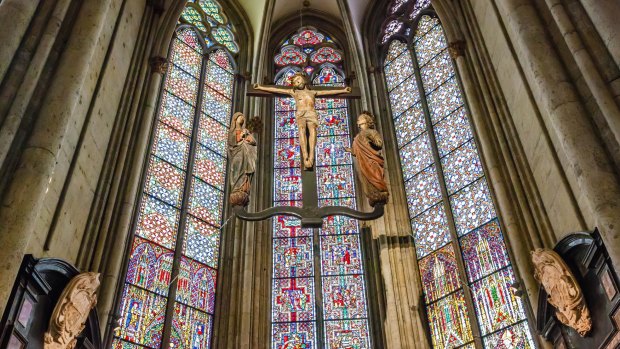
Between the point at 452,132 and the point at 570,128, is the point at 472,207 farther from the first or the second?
the point at 570,128

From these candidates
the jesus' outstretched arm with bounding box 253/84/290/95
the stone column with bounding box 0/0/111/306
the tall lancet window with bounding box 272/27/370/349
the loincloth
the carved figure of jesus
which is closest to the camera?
the stone column with bounding box 0/0/111/306

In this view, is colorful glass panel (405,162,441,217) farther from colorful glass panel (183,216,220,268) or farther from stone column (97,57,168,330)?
stone column (97,57,168,330)

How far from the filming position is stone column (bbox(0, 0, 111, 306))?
5.48 meters

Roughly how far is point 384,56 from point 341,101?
4.54ft

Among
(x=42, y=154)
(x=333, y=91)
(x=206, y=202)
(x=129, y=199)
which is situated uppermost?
(x=206, y=202)

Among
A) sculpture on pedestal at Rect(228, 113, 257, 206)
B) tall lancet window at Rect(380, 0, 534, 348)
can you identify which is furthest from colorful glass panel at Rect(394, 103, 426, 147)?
sculpture on pedestal at Rect(228, 113, 257, 206)

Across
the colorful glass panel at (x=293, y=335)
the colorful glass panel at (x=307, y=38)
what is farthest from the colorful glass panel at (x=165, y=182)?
the colorful glass panel at (x=307, y=38)

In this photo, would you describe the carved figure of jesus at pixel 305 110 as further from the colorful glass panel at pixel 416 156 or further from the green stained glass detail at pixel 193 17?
the green stained glass detail at pixel 193 17

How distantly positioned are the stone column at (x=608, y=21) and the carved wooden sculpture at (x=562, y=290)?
212cm

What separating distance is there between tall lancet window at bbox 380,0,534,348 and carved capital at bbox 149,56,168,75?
4.58m

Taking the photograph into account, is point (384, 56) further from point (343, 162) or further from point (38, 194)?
point (38, 194)

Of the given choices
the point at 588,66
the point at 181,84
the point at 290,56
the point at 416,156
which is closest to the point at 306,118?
the point at 588,66

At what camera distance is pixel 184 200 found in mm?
11031

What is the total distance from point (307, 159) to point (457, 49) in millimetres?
4766
